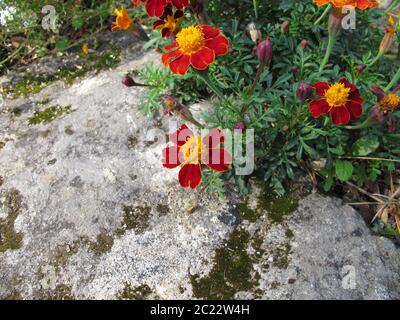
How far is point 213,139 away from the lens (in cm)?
164

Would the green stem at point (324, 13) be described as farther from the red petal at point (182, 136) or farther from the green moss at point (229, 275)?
the green moss at point (229, 275)

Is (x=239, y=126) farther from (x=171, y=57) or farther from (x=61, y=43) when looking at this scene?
(x=61, y=43)

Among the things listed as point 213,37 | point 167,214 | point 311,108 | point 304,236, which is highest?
point 213,37

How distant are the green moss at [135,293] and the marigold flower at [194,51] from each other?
762mm

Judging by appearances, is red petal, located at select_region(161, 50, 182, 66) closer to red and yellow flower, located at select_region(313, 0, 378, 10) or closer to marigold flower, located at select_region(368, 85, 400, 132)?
red and yellow flower, located at select_region(313, 0, 378, 10)

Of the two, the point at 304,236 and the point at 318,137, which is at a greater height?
the point at 318,137

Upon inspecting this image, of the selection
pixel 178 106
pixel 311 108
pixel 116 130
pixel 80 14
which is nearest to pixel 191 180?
pixel 178 106

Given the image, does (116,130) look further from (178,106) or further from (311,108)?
(311,108)

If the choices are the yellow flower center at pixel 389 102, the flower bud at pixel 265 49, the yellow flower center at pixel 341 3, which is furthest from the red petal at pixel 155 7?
the yellow flower center at pixel 389 102

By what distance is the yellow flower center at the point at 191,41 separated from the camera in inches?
61.2

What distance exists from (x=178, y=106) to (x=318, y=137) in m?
0.60

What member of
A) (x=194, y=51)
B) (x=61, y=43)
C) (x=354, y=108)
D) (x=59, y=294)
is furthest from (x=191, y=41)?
(x=61, y=43)
